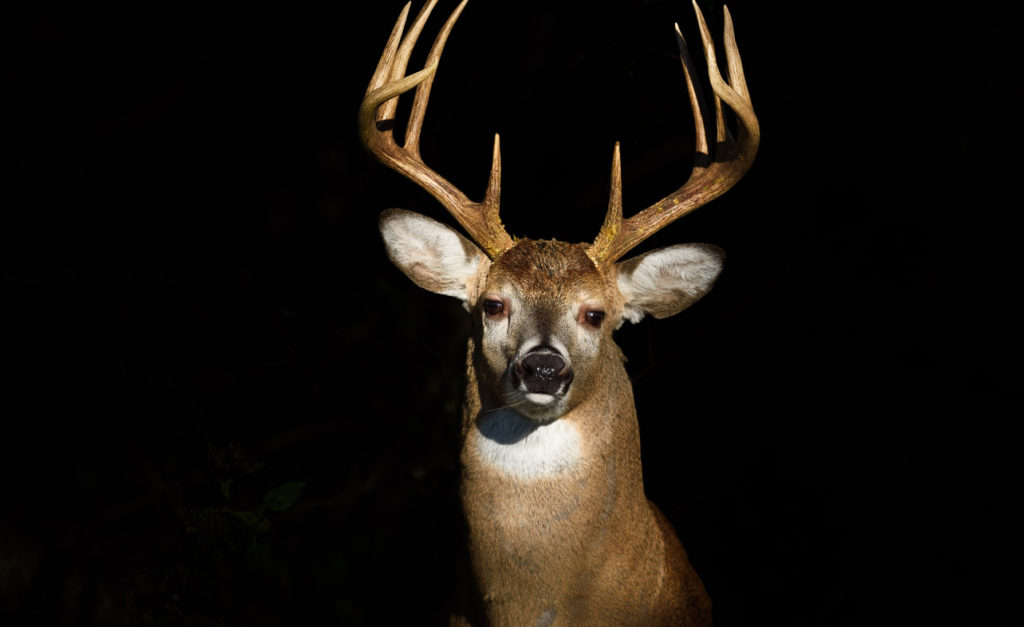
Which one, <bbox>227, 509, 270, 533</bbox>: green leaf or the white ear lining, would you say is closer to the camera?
the white ear lining

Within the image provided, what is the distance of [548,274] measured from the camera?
2545 mm

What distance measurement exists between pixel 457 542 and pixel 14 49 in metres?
3.22

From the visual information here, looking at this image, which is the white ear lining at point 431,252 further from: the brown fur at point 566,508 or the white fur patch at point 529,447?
the white fur patch at point 529,447

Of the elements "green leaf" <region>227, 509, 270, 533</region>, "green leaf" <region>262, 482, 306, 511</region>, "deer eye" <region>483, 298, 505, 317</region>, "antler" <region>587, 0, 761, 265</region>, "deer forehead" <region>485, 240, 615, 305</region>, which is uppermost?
"antler" <region>587, 0, 761, 265</region>

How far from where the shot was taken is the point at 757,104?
3994mm

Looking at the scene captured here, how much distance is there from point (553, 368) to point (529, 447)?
10.7 inches

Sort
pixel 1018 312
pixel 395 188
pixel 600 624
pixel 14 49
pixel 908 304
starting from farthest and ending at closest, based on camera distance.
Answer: pixel 395 188
pixel 14 49
pixel 908 304
pixel 1018 312
pixel 600 624

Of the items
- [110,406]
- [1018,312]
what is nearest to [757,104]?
[1018,312]

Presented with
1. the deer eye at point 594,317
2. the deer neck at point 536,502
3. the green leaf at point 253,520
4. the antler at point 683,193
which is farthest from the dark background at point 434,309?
the antler at point 683,193

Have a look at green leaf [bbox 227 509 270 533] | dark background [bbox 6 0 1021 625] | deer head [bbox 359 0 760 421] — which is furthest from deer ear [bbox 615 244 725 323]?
green leaf [bbox 227 509 270 533]

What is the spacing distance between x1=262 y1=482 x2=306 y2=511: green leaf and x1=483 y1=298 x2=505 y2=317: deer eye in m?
1.26

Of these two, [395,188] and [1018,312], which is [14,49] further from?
[1018,312]

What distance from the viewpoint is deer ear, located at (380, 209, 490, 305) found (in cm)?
260

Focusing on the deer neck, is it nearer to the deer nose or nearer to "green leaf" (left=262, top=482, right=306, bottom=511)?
the deer nose
